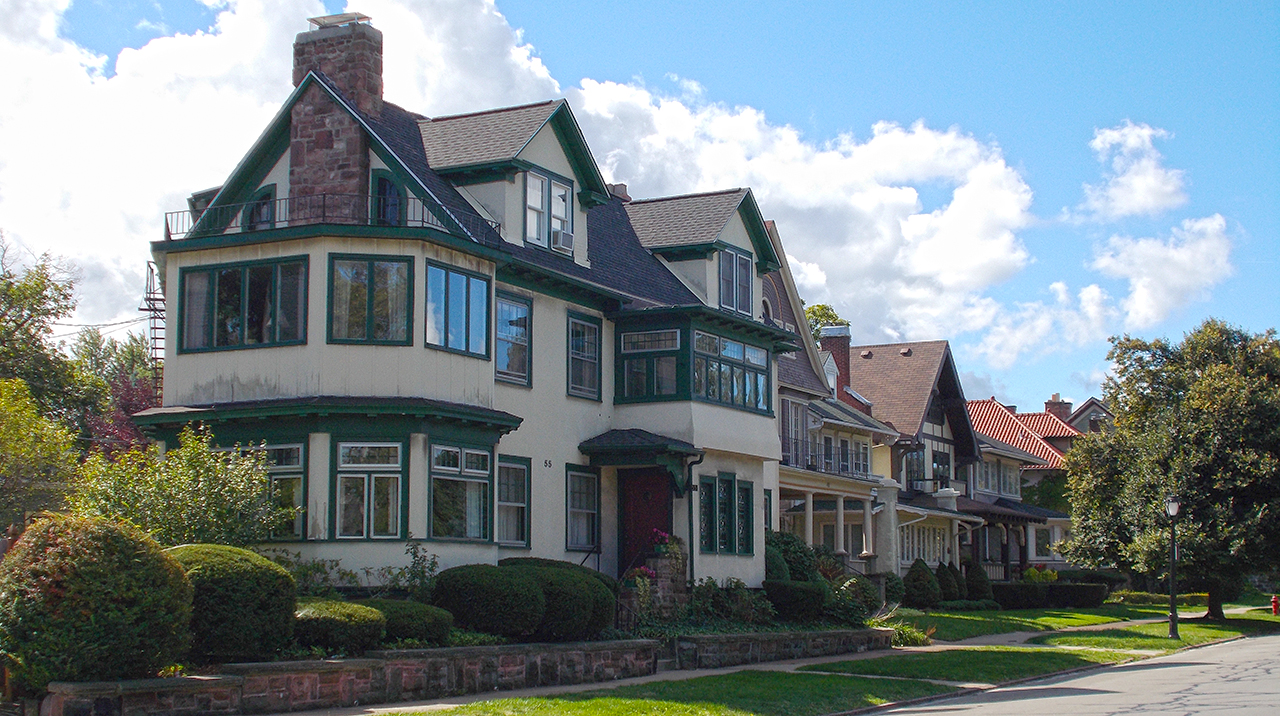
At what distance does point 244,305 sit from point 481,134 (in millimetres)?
6785

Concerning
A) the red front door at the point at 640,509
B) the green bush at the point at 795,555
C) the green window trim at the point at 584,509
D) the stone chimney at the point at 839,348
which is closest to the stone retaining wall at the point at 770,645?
the green bush at the point at 795,555

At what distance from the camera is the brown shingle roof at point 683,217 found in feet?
107

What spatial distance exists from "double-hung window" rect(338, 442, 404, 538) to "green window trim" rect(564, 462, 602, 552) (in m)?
5.80

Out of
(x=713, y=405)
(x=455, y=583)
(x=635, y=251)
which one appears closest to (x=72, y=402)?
(x=635, y=251)

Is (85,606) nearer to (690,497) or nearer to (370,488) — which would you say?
(370,488)

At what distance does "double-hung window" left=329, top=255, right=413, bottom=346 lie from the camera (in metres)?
22.0

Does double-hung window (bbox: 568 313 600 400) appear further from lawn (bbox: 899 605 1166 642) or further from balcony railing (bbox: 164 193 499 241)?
lawn (bbox: 899 605 1166 642)

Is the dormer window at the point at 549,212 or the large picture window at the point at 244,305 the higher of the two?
the dormer window at the point at 549,212

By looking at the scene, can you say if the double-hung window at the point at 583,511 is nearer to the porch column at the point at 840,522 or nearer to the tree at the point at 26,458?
the tree at the point at 26,458

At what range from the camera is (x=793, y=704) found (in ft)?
60.6

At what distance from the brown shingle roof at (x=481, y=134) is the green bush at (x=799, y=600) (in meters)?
12.0

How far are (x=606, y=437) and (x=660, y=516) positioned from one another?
2135 millimetres

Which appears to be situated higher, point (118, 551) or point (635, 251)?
point (635, 251)

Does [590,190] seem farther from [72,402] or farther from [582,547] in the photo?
[72,402]
